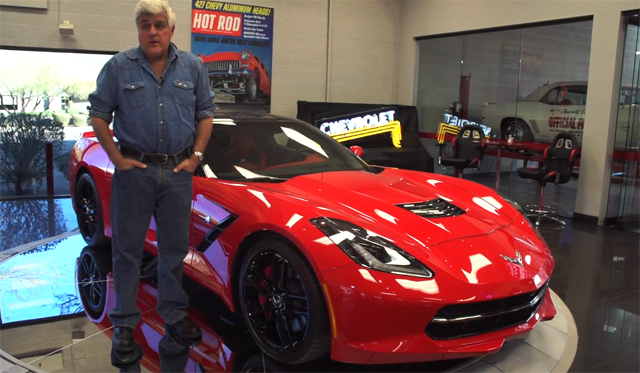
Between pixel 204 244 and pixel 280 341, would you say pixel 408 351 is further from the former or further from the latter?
pixel 204 244

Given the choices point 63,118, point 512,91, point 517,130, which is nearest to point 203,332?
point 63,118

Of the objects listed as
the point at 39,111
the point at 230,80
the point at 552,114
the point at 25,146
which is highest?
the point at 230,80

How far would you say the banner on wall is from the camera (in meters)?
7.43

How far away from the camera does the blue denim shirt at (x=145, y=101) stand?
2.27 m

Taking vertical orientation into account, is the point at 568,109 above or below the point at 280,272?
above

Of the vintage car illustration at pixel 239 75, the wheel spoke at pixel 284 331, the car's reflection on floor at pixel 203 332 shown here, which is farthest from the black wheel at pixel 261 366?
the vintage car illustration at pixel 239 75

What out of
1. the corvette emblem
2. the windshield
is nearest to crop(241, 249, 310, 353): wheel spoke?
the windshield

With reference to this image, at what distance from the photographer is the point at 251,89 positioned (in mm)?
7855

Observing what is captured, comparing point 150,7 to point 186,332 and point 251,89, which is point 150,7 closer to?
point 186,332

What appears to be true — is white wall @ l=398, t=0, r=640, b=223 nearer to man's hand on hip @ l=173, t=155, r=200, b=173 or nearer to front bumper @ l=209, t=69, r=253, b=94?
front bumper @ l=209, t=69, r=253, b=94

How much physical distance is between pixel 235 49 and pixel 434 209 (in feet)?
19.0

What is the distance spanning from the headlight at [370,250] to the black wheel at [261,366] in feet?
2.08

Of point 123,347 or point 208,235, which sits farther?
point 208,235

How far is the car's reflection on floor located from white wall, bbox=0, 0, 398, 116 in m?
4.21
